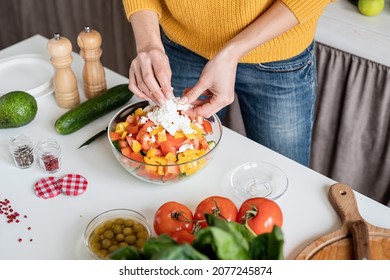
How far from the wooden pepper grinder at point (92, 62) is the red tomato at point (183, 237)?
67cm

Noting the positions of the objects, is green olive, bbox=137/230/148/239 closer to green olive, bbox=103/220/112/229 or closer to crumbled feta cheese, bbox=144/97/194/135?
green olive, bbox=103/220/112/229

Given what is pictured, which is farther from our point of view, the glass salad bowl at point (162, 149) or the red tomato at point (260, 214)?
the glass salad bowl at point (162, 149)

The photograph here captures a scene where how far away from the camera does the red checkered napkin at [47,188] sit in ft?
4.12

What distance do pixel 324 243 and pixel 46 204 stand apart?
0.64 m

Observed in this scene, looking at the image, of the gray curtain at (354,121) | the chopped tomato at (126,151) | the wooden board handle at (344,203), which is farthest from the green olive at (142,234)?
the gray curtain at (354,121)

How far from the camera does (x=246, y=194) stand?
1.26 meters

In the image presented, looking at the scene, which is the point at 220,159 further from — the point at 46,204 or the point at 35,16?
the point at 35,16

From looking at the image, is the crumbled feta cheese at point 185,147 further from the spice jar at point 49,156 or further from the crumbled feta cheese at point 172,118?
the spice jar at point 49,156

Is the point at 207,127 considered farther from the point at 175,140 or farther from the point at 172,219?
the point at 172,219

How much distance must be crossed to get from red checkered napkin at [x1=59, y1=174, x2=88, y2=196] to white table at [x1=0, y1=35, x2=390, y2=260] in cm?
1

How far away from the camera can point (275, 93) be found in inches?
61.7
